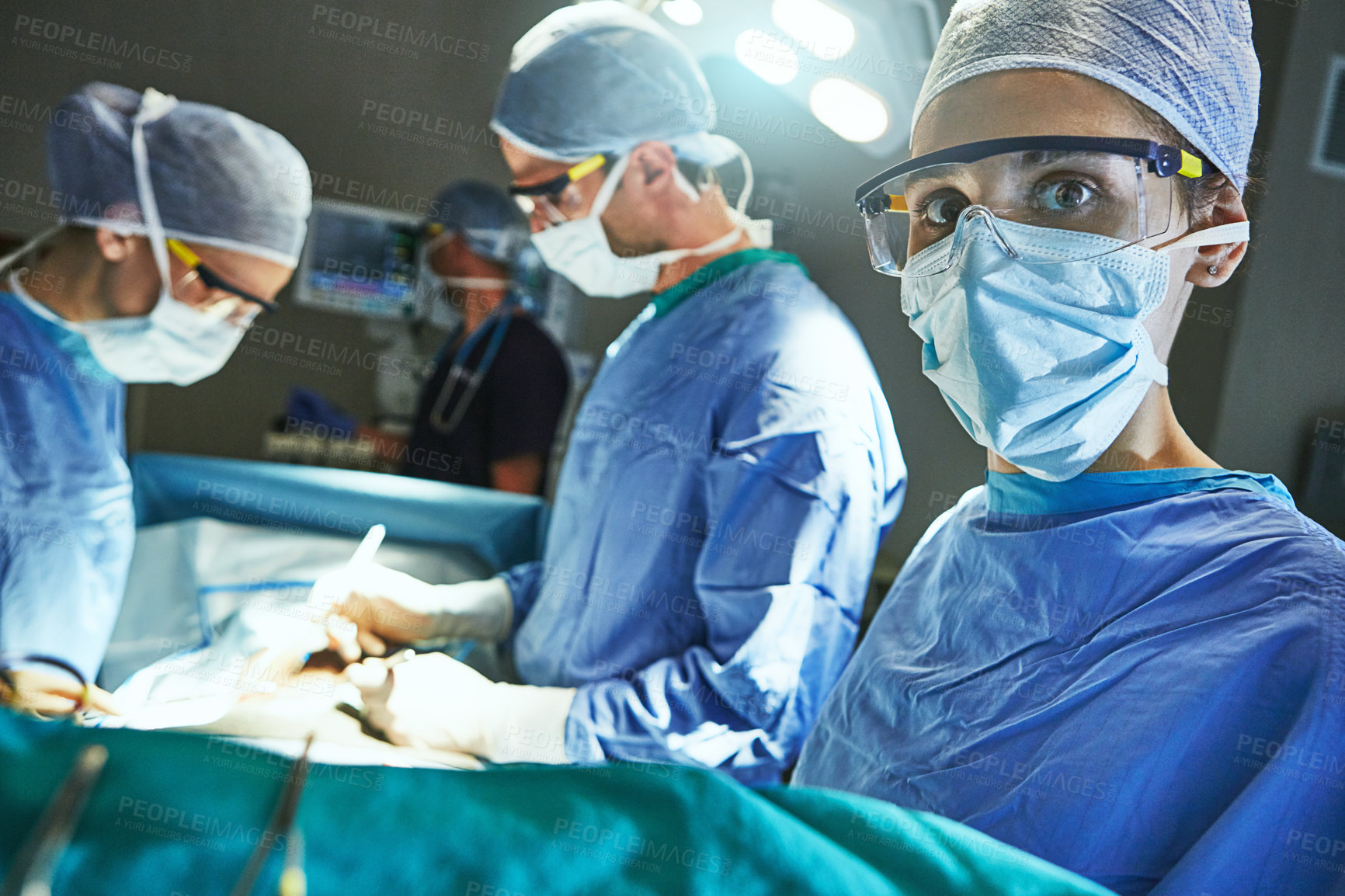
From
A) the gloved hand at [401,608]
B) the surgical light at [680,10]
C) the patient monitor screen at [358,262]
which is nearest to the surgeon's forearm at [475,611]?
the gloved hand at [401,608]

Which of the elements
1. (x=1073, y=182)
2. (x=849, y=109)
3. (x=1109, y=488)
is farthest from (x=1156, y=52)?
(x=849, y=109)

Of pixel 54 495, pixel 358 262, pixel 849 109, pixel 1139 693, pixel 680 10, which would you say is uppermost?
pixel 680 10

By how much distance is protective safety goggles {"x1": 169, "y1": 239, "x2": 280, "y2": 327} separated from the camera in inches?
45.1

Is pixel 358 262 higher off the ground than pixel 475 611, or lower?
higher

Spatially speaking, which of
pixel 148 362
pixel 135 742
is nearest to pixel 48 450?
pixel 148 362

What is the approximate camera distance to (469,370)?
180 centimetres

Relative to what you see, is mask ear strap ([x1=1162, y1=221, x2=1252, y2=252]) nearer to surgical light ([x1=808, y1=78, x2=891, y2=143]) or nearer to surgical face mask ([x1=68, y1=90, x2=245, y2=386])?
surgical light ([x1=808, y1=78, x2=891, y2=143])

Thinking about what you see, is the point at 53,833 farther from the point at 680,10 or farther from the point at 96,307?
the point at 680,10

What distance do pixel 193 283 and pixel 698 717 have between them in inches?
33.5

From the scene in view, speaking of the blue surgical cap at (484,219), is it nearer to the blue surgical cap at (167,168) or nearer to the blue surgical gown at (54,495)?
the blue surgical cap at (167,168)

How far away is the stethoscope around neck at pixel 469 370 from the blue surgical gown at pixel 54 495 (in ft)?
2.18

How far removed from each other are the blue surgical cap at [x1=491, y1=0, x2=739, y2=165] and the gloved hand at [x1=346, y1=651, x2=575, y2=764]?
0.68m

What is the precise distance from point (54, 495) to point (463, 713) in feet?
1.96

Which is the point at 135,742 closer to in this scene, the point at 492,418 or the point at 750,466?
the point at 750,466
